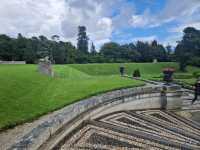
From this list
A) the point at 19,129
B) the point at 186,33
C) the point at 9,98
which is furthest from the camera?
the point at 186,33

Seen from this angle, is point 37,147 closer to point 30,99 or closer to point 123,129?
point 123,129

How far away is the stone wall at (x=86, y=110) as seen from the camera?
428 cm

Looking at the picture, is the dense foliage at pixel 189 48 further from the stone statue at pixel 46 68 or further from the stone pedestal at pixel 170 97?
the stone pedestal at pixel 170 97

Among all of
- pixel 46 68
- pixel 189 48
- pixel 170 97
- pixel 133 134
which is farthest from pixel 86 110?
pixel 189 48

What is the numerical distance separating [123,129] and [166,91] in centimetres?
516

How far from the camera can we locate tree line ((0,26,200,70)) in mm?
40031

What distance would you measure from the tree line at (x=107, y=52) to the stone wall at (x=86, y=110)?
31248 mm

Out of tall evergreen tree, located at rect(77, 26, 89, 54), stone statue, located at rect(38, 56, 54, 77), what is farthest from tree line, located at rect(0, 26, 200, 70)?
stone statue, located at rect(38, 56, 54, 77)

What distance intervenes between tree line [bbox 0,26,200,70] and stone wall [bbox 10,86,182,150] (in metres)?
31.2

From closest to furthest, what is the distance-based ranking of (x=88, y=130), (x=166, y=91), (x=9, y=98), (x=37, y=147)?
(x=37, y=147), (x=88, y=130), (x=9, y=98), (x=166, y=91)

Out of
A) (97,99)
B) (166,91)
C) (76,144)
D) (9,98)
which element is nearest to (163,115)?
(166,91)

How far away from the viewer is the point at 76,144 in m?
5.30

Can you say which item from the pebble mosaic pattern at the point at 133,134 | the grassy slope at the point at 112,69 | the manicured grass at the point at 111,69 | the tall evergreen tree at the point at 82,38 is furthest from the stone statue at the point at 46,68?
the tall evergreen tree at the point at 82,38

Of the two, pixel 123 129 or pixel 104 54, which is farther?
pixel 104 54
